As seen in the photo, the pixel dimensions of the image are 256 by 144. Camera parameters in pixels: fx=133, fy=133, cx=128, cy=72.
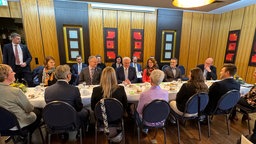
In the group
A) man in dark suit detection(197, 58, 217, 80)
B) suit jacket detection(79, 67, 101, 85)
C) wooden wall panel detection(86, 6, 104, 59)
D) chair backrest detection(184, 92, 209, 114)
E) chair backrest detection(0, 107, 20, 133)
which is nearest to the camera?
chair backrest detection(0, 107, 20, 133)

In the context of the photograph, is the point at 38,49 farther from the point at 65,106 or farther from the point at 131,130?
the point at 131,130

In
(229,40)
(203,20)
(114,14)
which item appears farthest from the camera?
(203,20)

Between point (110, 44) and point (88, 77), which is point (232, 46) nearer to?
point (110, 44)

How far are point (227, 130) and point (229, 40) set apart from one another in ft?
13.0

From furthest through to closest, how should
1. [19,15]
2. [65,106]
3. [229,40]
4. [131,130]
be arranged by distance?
1. [229,40]
2. [19,15]
3. [131,130]
4. [65,106]

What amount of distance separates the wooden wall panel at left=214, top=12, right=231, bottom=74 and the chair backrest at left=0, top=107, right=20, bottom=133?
6503 millimetres

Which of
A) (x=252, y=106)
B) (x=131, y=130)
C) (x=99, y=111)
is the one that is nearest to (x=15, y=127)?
(x=99, y=111)

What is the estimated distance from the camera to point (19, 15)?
4242mm

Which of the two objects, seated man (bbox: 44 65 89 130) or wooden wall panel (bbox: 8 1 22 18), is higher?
wooden wall panel (bbox: 8 1 22 18)

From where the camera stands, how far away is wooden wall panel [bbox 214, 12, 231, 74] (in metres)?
5.16

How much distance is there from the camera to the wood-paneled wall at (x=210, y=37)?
4.66 meters

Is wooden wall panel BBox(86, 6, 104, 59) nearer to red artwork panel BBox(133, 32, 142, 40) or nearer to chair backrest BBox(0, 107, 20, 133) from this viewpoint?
red artwork panel BBox(133, 32, 142, 40)

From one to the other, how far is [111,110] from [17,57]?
3.22 m

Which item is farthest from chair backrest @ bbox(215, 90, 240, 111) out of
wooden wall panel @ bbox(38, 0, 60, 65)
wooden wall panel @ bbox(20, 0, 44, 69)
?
wooden wall panel @ bbox(20, 0, 44, 69)
